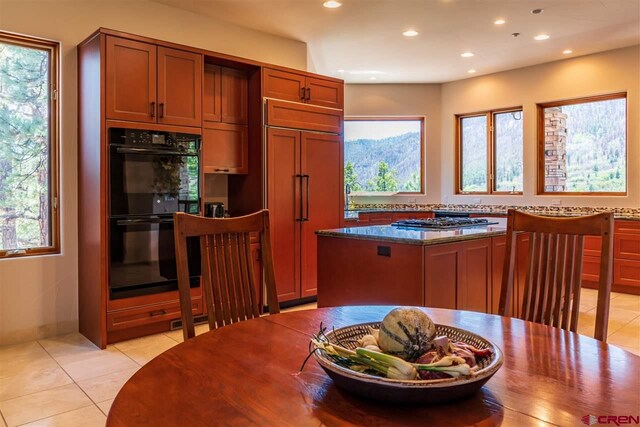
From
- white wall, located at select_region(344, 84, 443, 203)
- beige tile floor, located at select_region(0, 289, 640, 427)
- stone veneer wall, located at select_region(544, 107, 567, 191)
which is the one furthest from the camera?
white wall, located at select_region(344, 84, 443, 203)

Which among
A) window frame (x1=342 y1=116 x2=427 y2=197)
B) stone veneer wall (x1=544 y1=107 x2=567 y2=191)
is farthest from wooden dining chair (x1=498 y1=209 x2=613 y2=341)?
window frame (x1=342 y1=116 x2=427 y2=197)

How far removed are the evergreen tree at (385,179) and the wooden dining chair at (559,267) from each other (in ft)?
18.1

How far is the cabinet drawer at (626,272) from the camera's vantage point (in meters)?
5.00

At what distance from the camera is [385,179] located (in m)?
7.22

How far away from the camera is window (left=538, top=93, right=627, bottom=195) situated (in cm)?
555

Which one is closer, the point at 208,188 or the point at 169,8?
the point at 169,8

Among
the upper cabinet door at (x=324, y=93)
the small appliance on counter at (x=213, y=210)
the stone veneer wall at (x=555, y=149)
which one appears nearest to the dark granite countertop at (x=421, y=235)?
the small appliance on counter at (x=213, y=210)

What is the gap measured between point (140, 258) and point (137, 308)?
38 cm

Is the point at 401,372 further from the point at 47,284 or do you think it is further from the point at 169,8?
the point at 169,8

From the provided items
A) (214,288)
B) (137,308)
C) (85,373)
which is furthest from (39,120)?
(214,288)

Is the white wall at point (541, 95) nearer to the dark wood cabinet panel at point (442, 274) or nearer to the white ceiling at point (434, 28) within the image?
the white ceiling at point (434, 28)

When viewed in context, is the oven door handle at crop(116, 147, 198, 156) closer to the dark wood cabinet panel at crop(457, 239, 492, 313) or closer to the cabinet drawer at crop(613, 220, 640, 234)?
the dark wood cabinet panel at crop(457, 239, 492, 313)

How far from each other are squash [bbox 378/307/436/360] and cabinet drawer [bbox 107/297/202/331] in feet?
8.81

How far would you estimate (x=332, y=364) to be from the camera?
2.87 ft
